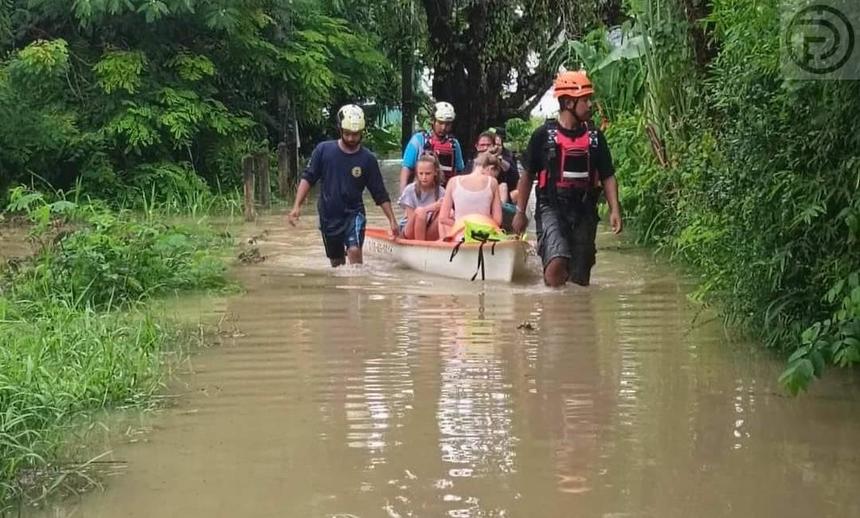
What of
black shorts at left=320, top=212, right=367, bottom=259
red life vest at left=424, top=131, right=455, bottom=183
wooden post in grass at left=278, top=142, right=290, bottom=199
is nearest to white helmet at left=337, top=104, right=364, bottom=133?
black shorts at left=320, top=212, right=367, bottom=259

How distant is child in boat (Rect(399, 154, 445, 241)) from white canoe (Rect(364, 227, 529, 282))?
314 mm

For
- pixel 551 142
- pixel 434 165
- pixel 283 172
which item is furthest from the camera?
pixel 283 172

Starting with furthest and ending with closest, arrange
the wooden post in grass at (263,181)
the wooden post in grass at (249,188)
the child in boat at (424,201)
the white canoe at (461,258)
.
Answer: the wooden post in grass at (263,181) < the wooden post in grass at (249,188) < the child in boat at (424,201) < the white canoe at (461,258)

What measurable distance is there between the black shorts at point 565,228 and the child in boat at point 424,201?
2.08m

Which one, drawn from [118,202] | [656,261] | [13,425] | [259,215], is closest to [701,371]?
[13,425]

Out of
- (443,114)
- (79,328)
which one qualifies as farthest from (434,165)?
(79,328)

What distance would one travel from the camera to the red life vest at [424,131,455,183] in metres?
13.3

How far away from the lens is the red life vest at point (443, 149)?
1327 cm

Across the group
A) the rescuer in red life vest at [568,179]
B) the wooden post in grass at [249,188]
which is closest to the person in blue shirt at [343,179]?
the rescuer in red life vest at [568,179]

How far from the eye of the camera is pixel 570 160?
9773 millimetres

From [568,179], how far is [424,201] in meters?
2.67

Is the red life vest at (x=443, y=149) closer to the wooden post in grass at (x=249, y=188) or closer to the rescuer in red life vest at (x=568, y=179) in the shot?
the rescuer in red life vest at (x=568, y=179)

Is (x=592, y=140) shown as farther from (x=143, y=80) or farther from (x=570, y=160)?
(x=143, y=80)

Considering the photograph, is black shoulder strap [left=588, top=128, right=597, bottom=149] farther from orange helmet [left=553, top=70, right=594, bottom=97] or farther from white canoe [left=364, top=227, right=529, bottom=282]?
white canoe [left=364, top=227, right=529, bottom=282]
